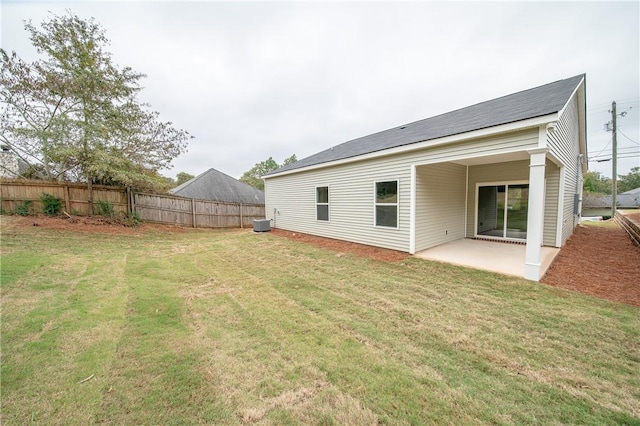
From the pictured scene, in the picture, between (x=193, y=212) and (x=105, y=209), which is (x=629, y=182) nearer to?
(x=193, y=212)

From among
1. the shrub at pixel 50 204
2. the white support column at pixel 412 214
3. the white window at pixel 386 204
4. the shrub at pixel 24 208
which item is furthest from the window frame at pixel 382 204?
the shrub at pixel 24 208

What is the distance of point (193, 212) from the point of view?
511 inches

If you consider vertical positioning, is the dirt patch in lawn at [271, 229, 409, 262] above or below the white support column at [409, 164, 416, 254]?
below

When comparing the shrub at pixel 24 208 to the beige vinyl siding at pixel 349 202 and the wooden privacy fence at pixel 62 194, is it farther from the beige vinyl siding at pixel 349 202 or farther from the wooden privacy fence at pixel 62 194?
the beige vinyl siding at pixel 349 202

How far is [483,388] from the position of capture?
1958mm

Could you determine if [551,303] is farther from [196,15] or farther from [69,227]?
[69,227]

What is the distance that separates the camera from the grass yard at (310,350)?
1758mm

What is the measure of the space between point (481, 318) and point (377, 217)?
4.23 meters

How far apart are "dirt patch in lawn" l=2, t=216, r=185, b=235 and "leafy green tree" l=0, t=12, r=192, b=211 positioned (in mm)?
1688

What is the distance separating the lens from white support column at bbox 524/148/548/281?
4234 mm

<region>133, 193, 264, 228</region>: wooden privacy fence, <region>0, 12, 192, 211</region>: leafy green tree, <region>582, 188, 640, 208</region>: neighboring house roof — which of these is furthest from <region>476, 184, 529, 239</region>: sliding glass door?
<region>582, 188, 640, 208</region>: neighboring house roof

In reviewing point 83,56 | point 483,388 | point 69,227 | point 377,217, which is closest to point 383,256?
point 377,217

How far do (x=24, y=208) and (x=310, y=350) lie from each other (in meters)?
12.6

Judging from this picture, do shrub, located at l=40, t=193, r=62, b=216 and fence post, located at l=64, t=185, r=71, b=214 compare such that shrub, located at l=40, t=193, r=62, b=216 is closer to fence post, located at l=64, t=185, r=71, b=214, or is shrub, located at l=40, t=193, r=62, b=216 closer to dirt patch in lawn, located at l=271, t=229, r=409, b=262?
fence post, located at l=64, t=185, r=71, b=214
